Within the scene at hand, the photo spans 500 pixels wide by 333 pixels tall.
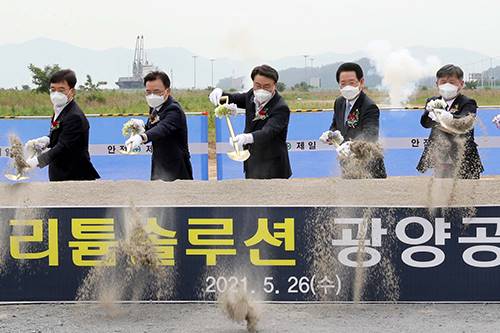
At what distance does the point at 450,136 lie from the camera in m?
7.03

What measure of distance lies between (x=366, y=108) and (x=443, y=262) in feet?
4.83

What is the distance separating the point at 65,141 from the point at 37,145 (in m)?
0.30

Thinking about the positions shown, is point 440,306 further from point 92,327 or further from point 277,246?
point 92,327

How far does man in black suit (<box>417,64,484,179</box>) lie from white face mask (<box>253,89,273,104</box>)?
1279 millimetres

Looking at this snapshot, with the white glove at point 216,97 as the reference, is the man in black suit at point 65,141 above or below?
below

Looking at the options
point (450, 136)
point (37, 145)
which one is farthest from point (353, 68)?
point (37, 145)

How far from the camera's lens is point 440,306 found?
632 centimetres

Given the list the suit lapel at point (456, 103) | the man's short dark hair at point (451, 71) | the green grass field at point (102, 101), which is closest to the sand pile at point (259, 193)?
the suit lapel at point (456, 103)

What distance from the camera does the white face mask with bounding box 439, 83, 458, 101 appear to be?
24.0 ft

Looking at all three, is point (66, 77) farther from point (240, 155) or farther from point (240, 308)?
point (240, 308)

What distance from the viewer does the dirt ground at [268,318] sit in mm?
5848

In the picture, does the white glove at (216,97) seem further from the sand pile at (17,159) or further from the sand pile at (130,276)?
the sand pile at (17,159)

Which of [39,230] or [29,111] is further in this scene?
[29,111]

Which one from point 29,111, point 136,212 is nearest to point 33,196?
point 136,212
